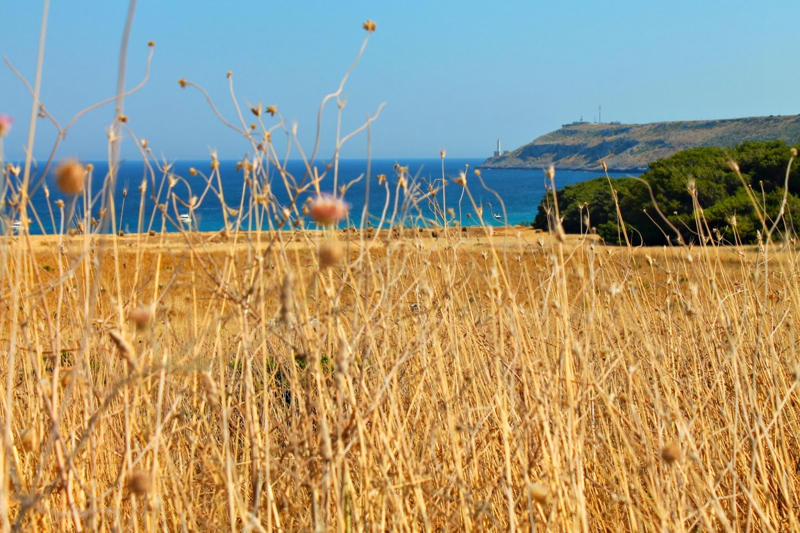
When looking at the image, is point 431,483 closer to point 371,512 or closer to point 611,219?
point 371,512

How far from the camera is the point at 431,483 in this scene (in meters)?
1.66

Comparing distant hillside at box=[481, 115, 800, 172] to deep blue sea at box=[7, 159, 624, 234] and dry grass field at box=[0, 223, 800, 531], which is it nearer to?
deep blue sea at box=[7, 159, 624, 234]

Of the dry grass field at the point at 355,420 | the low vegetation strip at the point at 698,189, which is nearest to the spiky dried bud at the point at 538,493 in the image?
the dry grass field at the point at 355,420

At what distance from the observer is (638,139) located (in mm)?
79625

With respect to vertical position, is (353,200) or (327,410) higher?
(353,200)

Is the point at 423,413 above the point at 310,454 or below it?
below

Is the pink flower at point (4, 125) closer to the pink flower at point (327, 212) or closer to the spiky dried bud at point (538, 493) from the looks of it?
the pink flower at point (327, 212)

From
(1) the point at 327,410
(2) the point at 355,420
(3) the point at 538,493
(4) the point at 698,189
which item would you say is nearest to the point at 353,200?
(4) the point at 698,189

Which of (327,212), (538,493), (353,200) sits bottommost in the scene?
(538,493)

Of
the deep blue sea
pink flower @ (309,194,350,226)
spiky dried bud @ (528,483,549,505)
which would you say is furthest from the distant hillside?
pink flower @ (309,194,350,226)

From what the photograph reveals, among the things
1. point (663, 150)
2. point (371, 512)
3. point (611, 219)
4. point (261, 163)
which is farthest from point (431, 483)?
point (663, 150)

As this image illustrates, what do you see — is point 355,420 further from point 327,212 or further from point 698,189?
point 698,189

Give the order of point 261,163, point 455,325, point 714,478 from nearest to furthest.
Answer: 1. point 261,163
2. point 714,478
3. point 455,325

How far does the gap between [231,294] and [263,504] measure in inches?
30.1
